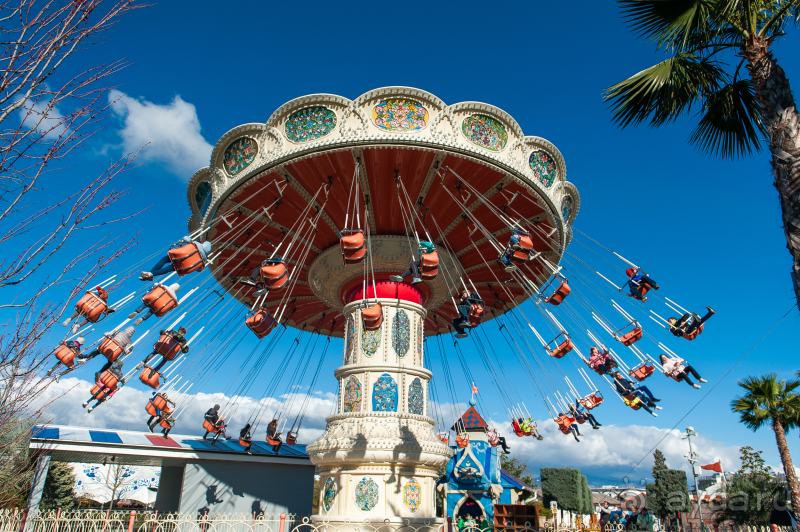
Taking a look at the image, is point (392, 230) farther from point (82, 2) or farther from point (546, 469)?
point (546, 469)

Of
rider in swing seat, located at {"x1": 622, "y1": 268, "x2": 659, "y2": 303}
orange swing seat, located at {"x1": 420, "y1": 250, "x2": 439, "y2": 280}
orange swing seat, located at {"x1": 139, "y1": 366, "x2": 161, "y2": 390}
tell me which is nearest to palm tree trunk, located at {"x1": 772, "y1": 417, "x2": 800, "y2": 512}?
rider in swing seat, located at {"x1": 622, "y1": 268, "x2": 659, "y2": 303}

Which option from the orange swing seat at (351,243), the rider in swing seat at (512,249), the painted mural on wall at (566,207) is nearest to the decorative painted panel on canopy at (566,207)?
the painted mural on wall at (566,207)

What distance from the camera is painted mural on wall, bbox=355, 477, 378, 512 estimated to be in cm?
955

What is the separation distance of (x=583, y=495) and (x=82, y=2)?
1446 inches

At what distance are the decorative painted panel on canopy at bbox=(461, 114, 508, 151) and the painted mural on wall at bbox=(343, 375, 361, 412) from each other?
592cm

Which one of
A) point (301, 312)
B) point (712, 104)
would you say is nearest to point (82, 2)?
point (712, 104)

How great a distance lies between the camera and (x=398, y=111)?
9.66 metres

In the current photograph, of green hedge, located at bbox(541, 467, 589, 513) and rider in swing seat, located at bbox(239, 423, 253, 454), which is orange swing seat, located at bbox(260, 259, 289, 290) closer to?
rider in swing seat, located at bbox(239, 423, 253, 454)

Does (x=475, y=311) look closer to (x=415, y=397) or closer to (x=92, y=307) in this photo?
(x=415, y=397)

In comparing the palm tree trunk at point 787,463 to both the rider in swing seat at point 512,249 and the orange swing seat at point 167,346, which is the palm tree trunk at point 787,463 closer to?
the rider in swing seat at point 512,249

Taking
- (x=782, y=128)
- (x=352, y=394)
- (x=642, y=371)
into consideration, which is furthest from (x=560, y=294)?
(x=782, y=128)

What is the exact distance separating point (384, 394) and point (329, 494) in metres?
2.34

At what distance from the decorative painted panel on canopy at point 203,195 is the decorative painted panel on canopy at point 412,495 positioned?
792cm

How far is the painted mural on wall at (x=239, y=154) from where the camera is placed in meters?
10.4
